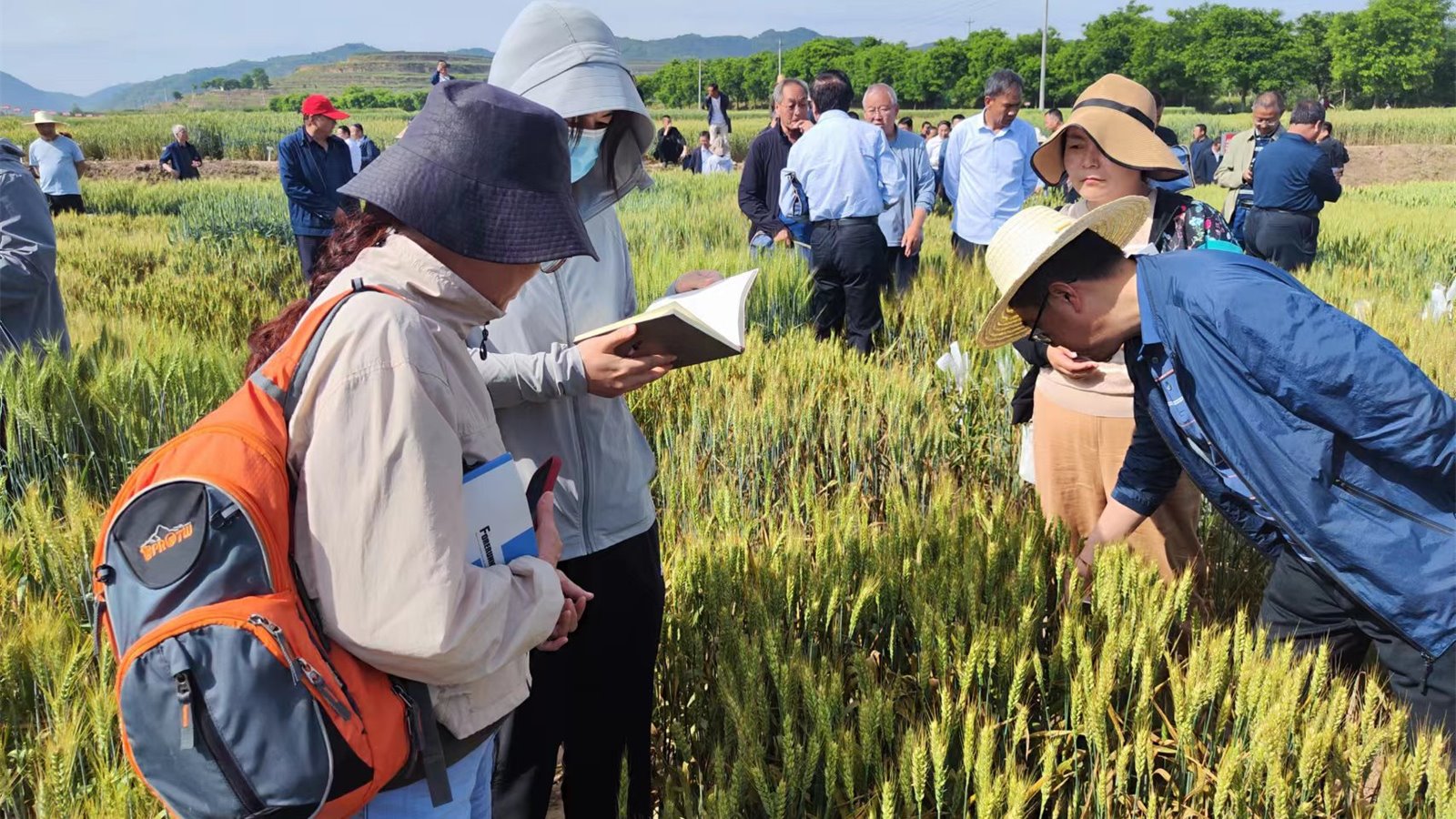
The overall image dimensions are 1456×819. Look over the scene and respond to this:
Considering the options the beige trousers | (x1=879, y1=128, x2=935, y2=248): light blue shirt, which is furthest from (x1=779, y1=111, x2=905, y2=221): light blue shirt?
the beige trousers

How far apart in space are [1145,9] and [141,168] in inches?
3477

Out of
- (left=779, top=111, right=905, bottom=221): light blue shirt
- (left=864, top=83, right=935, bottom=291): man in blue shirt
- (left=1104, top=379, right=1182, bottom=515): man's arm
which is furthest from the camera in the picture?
(left=864, top=83, right=935, bottom=291): man in blue shirt

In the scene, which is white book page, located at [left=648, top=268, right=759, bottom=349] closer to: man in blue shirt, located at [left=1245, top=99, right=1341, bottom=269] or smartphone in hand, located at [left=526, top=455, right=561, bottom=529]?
smartphone in hand, located at [left=526, top=455, right=561, bottom=529]

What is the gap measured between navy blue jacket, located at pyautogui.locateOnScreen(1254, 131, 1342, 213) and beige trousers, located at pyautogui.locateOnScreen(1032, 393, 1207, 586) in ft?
15.0

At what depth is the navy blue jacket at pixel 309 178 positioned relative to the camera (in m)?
6.44

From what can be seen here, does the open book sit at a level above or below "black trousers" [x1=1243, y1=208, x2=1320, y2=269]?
above

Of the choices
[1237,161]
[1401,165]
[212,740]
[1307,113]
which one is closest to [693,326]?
[212,740]

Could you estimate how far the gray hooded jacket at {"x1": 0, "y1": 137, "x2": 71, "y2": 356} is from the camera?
2.98 meters

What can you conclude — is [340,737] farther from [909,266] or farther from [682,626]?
[909,266]

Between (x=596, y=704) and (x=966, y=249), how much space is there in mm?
4918

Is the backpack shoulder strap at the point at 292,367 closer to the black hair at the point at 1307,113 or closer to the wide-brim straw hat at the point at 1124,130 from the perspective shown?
the wide-brim straw hat at the point at 1124,130

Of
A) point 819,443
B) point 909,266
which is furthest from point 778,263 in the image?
point 819,443

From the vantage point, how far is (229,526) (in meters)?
0.88

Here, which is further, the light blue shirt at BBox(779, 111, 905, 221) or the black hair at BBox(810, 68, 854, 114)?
the black hair at BBox(810, 68, 854, 114)
